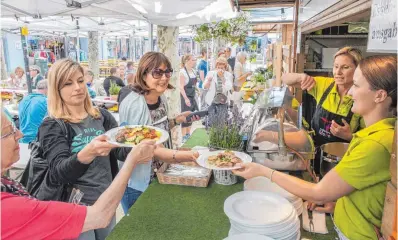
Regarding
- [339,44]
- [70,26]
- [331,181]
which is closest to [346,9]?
[331,181]

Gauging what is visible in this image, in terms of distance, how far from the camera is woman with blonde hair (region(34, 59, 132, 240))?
1.78 m

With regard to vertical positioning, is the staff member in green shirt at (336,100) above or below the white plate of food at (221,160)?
above

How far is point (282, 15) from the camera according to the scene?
8.01 m

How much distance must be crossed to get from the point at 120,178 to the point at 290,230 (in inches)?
32.0

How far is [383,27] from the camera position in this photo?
106 cm

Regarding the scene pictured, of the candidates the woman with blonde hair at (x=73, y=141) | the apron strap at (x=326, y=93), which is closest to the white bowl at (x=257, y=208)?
the woman with blonde hair at (x=73, y=141)

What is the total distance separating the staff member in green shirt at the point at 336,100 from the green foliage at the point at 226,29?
16.8 ft

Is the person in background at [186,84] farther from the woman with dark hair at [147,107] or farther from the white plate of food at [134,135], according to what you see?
the white plate of food at [134,135]

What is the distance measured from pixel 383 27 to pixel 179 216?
1.32 meters

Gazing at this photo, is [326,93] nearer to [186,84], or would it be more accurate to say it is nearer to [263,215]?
[263,215]

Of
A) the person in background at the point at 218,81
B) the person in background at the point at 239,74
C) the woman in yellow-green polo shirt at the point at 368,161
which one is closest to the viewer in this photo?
the woman in yellow-green polo shirt at the point at 368,161

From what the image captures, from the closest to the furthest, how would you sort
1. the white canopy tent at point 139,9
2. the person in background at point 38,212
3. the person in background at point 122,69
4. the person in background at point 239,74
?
the person in background at point 38,212 < the white canopy tent at point 139,9 < the person in background at point 239,74 < the person in background at point 122,69

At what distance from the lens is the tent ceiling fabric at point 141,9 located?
4.06 meters

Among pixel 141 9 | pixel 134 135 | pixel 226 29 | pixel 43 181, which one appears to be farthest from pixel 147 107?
pixel 226 29
